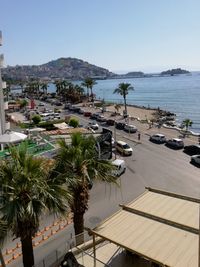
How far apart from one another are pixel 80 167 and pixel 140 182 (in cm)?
1552

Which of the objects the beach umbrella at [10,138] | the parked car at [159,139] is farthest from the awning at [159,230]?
the parked car at [159,139]

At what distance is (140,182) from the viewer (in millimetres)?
29219

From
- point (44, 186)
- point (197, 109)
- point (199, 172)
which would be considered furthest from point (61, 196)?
point (197, 109)

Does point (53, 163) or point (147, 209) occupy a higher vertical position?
point (53, 163)

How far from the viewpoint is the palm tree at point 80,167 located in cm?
1455

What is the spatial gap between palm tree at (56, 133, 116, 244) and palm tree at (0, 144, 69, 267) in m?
1.78

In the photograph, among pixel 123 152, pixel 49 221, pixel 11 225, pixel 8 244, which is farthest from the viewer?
pixel 123 152

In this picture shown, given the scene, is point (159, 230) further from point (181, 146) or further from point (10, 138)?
point (181, 146)

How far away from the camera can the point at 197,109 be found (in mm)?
111250

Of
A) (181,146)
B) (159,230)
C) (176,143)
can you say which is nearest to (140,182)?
(181,146)

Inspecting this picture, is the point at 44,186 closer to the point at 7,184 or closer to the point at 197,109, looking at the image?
the point at 7,184

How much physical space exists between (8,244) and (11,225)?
8619 mm

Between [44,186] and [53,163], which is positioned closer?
[44,186]

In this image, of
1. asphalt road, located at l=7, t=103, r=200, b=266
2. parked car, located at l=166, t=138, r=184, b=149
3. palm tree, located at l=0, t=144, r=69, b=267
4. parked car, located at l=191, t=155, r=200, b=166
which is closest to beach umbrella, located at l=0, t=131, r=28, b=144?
asphalt road, located at l=7, t=103, r=200, b=266
